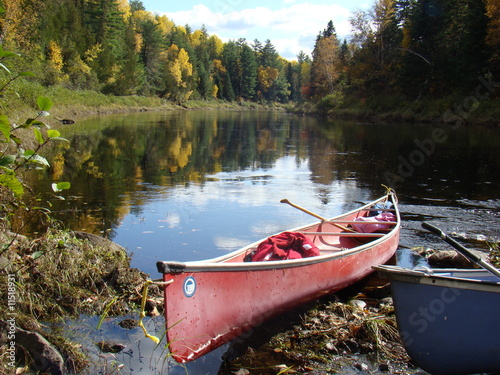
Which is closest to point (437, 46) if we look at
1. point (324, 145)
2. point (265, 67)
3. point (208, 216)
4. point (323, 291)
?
point (324, 145)

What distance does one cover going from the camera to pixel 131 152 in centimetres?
1811

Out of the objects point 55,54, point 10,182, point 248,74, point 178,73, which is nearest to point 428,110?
point 55,54

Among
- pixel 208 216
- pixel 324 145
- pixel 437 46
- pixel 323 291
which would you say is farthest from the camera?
pixel 437 46

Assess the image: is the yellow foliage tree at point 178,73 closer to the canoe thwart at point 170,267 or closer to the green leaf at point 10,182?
the canoe thwart at point 170,267

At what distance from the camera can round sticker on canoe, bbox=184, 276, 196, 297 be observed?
3881 millimetres

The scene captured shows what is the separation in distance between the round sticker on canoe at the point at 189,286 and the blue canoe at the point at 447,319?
60.4 inches

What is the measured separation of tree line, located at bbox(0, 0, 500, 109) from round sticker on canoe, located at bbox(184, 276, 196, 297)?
26917 millimetres

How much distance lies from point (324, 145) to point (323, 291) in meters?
17.5

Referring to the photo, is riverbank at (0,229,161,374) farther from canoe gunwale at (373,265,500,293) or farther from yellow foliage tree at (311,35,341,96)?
yellow foliage tree at (311,35,341,96)

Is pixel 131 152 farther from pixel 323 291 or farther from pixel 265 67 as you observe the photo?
pixel 265 67

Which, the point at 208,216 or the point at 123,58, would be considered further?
the point at 123,58

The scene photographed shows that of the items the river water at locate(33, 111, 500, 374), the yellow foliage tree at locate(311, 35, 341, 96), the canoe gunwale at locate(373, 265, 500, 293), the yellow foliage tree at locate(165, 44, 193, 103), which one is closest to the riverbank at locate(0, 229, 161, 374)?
the river water at locate(33, 111, 500, 374)

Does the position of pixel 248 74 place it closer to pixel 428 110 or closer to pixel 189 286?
pixel 428 110

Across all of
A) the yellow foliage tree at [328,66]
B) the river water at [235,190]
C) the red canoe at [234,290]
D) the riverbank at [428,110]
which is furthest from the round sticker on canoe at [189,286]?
the yellow foliage tree at [328,66]
